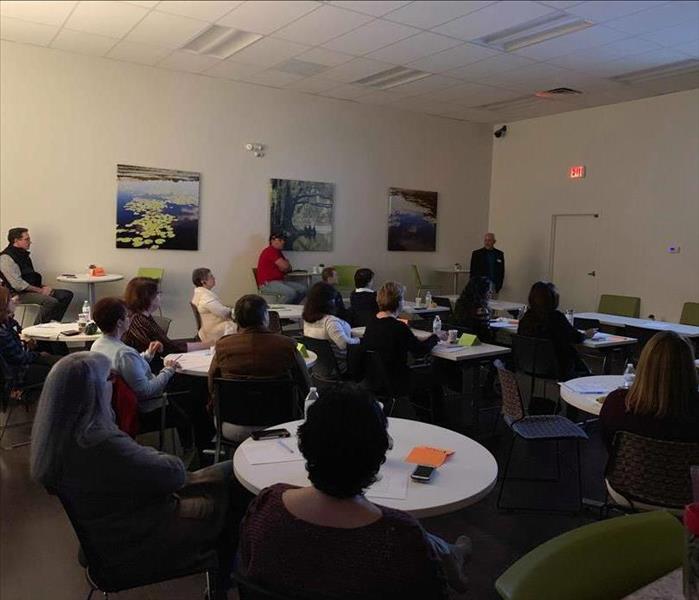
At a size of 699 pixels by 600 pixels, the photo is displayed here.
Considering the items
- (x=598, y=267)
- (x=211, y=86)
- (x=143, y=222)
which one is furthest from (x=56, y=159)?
(x=598, y=267)

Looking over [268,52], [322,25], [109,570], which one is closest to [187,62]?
[268,52]

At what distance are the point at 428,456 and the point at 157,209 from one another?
21.5ft

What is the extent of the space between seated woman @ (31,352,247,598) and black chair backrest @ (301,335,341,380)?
92.0 inches

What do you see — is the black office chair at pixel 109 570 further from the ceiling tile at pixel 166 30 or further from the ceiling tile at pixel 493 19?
the ceiling tile at pixel 493 19

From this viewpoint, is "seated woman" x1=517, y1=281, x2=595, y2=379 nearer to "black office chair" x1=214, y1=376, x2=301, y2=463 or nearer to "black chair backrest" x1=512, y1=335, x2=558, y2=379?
"black chair backrest" x1=512, y1=335, x2=558, y2=379

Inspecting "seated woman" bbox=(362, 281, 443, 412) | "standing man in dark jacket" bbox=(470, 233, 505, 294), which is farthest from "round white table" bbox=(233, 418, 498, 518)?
"standing man in dark jacket" bbox=(470, 233, 505, 294)

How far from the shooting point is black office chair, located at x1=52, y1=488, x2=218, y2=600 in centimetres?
187

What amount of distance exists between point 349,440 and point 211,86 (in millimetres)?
7561

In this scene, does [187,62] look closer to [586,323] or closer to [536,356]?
[536,356]

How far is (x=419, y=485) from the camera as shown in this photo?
203 centimetres

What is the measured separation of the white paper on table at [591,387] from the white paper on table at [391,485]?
1665 millimetres

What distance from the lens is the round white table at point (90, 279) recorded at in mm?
6831

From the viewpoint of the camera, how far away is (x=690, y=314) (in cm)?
749

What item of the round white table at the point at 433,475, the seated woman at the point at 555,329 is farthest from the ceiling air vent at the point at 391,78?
the round white table at the point at 433,475
